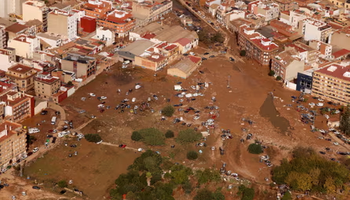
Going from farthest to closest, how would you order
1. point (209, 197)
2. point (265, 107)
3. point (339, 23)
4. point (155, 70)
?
point (339, 23)
point (155, 70)
point (265, 107)
point (209, 197)

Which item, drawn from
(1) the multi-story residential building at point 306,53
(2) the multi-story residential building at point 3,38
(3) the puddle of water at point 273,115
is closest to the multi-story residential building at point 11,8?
(2) the multi-story residential building at point 3,38

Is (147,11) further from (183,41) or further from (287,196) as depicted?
(287,196)

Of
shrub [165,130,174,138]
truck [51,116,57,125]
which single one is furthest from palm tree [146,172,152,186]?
truck [51,116,57,125]

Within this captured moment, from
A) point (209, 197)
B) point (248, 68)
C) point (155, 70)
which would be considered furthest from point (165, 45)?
point (209, 197)

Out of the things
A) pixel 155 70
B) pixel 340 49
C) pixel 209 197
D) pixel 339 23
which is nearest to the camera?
pixel 209 197

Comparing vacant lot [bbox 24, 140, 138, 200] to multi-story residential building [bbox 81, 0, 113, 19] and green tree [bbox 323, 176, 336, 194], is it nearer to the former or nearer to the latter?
green tree [bbox 323, 176, 336, 194]

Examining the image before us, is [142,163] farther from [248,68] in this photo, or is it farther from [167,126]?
[248,68]

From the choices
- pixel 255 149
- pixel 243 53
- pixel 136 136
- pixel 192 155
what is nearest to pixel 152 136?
pixel 136 136
